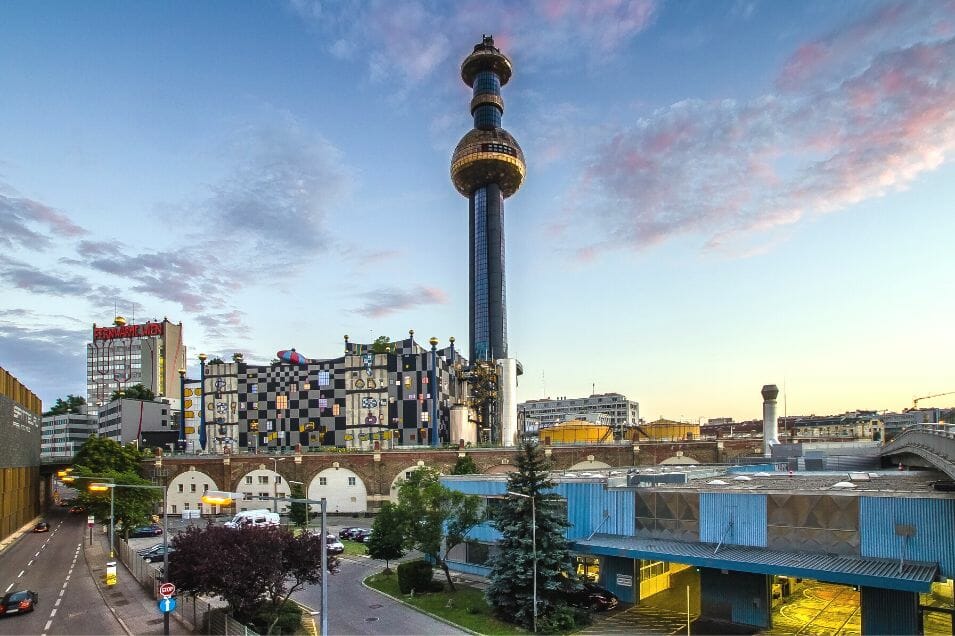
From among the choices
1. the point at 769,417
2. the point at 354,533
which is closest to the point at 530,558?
the point at 354,533

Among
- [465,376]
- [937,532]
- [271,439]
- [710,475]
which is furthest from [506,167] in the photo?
[937,532]

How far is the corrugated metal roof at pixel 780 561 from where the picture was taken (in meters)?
21.3

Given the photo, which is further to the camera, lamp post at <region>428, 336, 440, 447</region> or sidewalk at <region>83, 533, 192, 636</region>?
lamp post at <region>428, 336, 440, 447</region>

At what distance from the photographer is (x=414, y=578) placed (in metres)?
33.6

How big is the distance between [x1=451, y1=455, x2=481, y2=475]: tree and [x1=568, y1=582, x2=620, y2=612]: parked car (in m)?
34.2

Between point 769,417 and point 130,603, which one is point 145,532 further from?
point 769,417

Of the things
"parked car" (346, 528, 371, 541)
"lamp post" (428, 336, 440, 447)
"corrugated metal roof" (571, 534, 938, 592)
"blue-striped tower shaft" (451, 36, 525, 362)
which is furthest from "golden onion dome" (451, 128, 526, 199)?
"corrugated metal roof" (571, 534, 938, 592)

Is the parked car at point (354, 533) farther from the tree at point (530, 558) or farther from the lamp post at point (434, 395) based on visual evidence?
the lamp post at point (434, 395)

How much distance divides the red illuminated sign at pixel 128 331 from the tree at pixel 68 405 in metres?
18.8

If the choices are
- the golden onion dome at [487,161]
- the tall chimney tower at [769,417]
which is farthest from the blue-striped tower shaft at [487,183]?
the tall chimney tower at [769,417]

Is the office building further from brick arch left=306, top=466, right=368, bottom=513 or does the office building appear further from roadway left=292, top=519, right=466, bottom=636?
roadway left=292, top=519, right=466, bottom=636

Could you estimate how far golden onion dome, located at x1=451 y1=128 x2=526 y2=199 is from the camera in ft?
376

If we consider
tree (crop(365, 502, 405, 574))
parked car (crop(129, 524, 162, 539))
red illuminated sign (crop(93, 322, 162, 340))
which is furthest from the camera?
red illuminated sign (crop(93, 322, 162, 340))

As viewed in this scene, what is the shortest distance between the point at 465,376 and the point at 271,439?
30859mm
